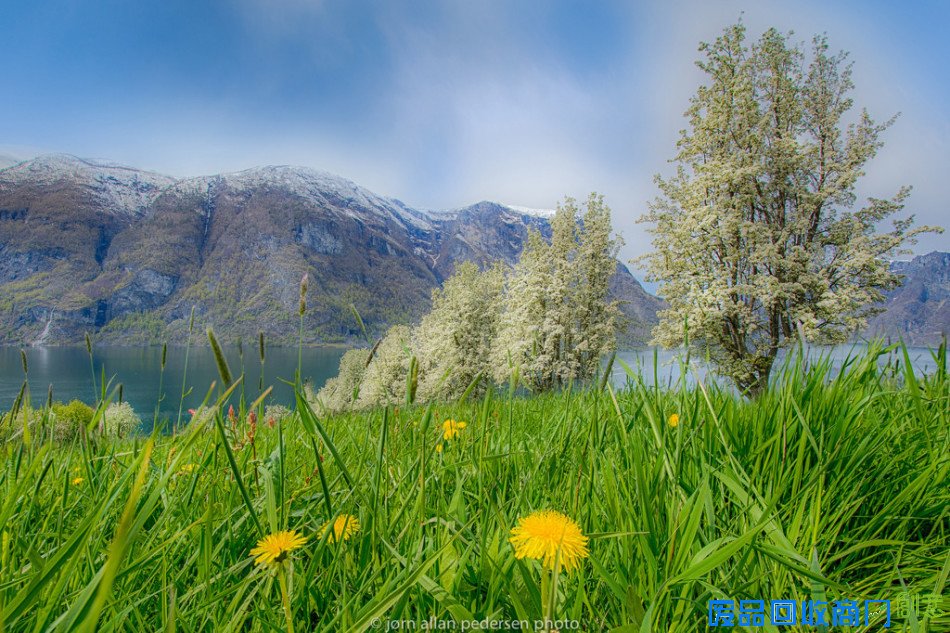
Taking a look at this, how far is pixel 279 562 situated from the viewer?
0.92m

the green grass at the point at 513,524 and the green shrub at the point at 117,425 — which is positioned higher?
the green grass at the point at 513,524

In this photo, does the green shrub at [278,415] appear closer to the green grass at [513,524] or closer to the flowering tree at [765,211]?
the green grass at [513,524]

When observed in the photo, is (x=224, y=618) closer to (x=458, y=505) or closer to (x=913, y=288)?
(x=458, y=505)

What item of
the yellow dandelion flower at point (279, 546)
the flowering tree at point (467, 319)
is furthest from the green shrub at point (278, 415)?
the flowering tree at point (467, 319)

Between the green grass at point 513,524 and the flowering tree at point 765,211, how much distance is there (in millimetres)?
20554

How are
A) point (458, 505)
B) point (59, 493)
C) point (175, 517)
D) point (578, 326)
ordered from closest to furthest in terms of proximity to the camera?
1. point (458, 505)
2. point (175, 517)
3. point (59, 493)
4. point (578, 326)

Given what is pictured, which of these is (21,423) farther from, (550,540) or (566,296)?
(566,296)

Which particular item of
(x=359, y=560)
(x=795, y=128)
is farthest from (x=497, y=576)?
(x=795, y=128)

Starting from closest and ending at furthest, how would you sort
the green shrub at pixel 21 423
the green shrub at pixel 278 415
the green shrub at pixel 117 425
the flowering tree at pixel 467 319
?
the green shrub at pixel 278 415 < the green shrub at pixel 21 423 < the green shrub at pixel 117 425 < the flowering tree at pixel 467 319

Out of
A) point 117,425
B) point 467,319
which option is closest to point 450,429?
point 117,425

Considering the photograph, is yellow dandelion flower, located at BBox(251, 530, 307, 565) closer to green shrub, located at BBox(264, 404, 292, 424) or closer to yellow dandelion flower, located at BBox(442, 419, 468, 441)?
green shrub, located at BBox(264, 404, 292, 424)

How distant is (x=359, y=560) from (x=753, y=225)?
945 inches

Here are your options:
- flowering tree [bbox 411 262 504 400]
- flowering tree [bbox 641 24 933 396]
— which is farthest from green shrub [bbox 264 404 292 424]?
flowering tree [bbox 411 262 504 400]

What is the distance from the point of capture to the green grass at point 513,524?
97 centimetres
